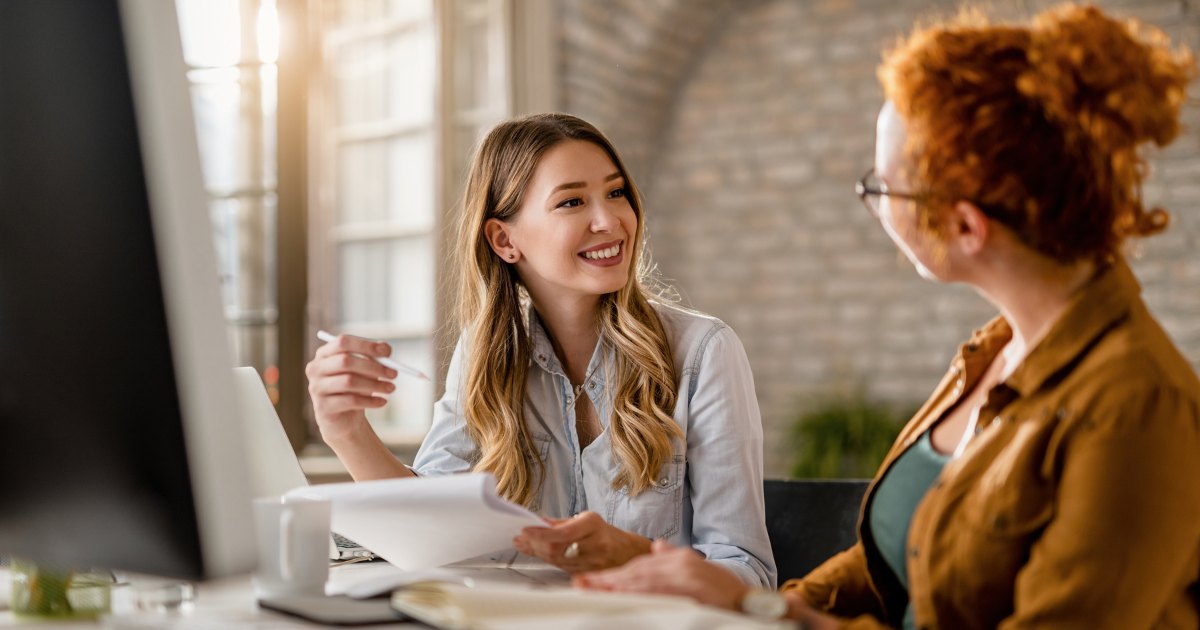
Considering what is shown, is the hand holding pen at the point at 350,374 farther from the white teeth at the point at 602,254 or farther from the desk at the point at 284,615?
the white teeth at the point at 602,254

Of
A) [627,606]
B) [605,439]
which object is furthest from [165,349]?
[605,439]

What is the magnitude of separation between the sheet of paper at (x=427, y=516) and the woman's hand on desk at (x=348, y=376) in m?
0.26

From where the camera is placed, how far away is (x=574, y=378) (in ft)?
6.26

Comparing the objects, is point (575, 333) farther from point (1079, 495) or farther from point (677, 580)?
point (1079, 495)

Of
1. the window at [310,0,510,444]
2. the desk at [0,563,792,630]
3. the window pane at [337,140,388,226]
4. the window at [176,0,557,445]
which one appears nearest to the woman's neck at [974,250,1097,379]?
the desk at [0,563,792,630]

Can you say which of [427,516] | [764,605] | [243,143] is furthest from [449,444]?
[243,143]

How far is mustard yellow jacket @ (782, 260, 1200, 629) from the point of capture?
2.80 feet

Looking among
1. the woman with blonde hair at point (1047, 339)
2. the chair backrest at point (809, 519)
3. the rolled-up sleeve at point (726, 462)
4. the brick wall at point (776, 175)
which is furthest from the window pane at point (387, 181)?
the woman with blonde hair at point (1047, 339)

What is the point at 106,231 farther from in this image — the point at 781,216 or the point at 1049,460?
the point at 781,216

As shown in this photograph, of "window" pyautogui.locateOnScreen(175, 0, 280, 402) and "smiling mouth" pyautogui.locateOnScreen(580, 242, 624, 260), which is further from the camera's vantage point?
"window" pyautogui.locateOnScreen(175, 0, 280, 402)

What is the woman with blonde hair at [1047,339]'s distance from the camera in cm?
86

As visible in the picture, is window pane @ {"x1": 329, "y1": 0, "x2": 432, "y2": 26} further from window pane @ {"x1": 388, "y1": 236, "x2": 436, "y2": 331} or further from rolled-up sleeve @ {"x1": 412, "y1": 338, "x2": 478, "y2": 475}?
rolled-up sleeve @ {"x1": 412, "y1": 338, "x2": 478, "y2": 475}

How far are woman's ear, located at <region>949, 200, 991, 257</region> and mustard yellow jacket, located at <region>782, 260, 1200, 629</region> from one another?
0.10 metres

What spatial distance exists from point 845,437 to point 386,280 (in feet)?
6.27
